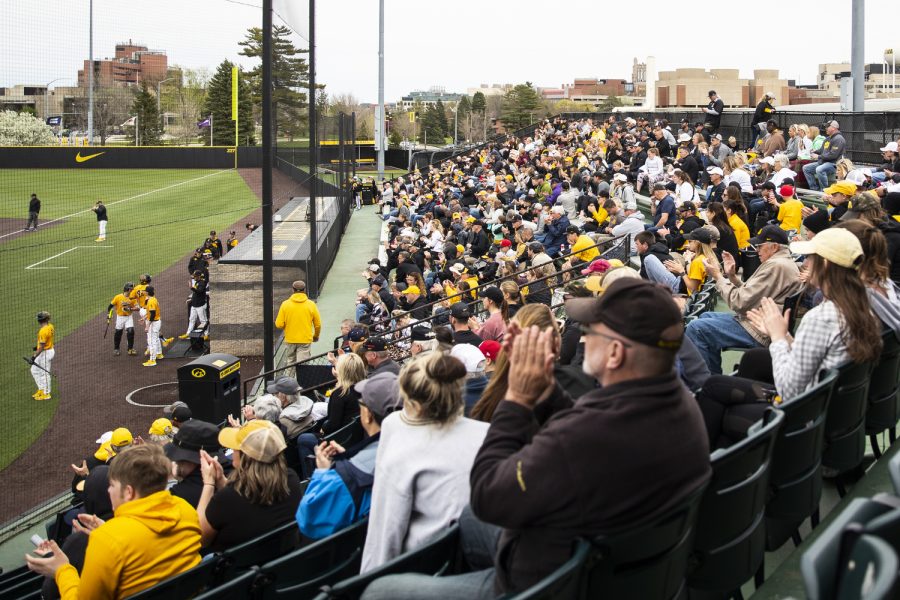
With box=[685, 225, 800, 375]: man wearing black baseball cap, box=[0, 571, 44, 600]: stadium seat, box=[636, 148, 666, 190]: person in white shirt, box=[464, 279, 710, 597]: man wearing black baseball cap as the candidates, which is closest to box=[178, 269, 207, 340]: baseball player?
box=[636, 148, 666, 190]: person in white shirt

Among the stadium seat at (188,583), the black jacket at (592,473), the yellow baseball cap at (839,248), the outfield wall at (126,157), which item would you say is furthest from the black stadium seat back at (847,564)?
the outfield wall at (126,157)

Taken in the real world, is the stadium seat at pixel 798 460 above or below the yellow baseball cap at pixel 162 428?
above

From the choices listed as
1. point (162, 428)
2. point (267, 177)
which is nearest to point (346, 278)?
point (267, 177)

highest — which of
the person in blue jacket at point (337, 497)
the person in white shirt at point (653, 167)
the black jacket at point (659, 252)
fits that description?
the person in white shirt at point (653, 167)

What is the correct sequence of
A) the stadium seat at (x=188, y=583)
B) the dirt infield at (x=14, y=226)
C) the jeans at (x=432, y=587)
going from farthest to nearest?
Result: the dirt infield at (x=14, y=226) → the stadium seat at (x=188, y=583) → the jeans at (x=432, y=587)

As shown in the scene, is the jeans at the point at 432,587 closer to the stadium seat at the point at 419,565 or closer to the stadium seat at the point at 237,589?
the stadium seat at the point at 419,565

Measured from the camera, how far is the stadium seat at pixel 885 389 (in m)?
4.35

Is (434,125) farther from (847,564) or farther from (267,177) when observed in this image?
(847,564)

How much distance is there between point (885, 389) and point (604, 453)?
283 centimetres

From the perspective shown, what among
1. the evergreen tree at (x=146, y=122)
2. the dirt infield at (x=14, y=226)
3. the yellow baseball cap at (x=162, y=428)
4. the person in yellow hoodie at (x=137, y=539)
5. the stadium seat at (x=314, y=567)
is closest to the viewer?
the stadium seat at (x=314, y=567)

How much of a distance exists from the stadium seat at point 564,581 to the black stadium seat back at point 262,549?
1933 mm

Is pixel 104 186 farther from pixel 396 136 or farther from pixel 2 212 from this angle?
pixel 396 136

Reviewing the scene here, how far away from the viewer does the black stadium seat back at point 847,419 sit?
3.89 meters

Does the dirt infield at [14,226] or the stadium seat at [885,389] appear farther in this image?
the dirt infield at [14,226]
